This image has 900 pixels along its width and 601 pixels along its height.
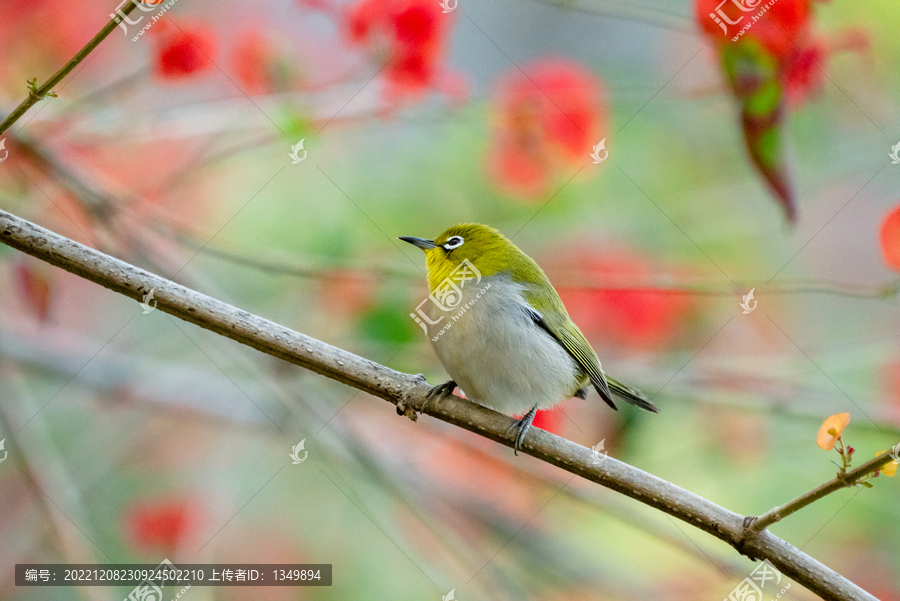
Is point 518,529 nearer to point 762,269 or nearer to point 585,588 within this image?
point 585,588

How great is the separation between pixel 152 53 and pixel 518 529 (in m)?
3.13

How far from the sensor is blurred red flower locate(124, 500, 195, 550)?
402cm

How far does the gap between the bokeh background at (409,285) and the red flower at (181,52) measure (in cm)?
1

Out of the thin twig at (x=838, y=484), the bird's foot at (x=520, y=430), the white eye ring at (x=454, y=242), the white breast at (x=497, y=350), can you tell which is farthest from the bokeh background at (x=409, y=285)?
the thin twig at (x=838, y=484)

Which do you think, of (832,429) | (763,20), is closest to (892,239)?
(763,20)

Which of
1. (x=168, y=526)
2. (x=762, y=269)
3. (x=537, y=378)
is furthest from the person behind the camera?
(x=762, y=269)

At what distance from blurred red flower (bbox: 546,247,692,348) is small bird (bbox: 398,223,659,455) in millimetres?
964

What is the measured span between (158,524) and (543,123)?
3.34m

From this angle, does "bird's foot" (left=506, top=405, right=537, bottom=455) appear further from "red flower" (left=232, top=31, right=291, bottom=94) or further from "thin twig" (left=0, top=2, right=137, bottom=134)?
"red flower" (left=232, top=31, right=291, bottom=94)

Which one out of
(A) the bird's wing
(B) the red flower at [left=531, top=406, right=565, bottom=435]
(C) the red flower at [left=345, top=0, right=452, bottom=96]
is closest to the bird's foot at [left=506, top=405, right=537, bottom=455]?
(A) the bird's wing

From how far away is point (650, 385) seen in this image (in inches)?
149

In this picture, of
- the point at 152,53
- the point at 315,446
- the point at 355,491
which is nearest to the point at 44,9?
the point at 152,53

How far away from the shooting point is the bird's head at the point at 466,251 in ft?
11.1

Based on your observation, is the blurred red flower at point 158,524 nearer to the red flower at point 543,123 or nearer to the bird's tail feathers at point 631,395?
the bird's tail feathers at point 631,395
